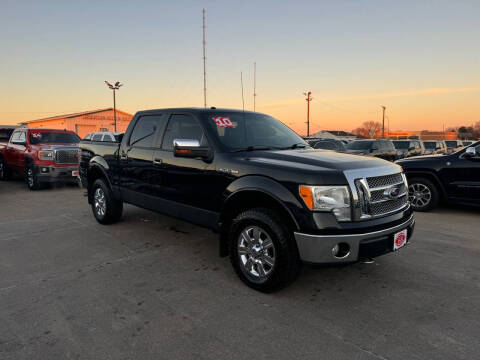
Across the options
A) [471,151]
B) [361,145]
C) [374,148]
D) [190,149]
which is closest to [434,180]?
[471,151]

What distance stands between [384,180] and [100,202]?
4.65 metres

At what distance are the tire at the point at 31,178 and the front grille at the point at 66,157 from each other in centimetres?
79

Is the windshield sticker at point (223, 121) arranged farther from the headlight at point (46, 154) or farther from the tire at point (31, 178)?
the tire at point (31, 178)

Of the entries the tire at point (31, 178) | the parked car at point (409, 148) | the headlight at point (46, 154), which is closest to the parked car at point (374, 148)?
the parked car at point (409, 148)

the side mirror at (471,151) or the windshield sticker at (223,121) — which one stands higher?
the windshield sticker at (223,121)

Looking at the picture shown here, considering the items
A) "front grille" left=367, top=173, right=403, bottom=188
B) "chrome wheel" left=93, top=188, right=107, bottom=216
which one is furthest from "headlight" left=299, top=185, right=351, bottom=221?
"chrome wheel" left=93, top=188, right=107, bottom=216

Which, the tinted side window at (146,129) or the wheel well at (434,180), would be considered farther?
the wheel well at (434,180)

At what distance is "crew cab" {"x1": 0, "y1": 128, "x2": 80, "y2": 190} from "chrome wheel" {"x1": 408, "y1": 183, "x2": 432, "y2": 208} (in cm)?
885

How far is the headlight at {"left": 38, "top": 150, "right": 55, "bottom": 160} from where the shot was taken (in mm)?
9578

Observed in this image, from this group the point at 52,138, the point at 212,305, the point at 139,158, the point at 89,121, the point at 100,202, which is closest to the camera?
the point at 212,305

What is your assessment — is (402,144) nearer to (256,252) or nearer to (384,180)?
(384,180)

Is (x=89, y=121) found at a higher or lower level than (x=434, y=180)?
higher

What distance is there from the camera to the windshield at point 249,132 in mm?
3860

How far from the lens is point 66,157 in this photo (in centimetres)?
980
